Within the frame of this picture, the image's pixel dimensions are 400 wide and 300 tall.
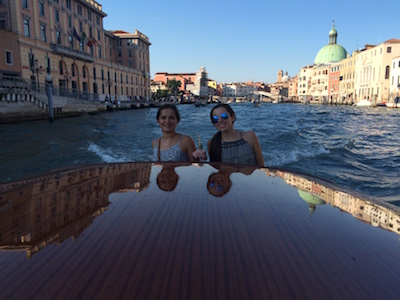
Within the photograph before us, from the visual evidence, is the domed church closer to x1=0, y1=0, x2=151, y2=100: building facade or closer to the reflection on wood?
x1=0, y1=0, x2=151, y2=100: building facade

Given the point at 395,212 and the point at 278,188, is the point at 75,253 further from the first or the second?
the point at 395,212

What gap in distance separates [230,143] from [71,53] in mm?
29161

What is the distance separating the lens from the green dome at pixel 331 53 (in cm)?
6888

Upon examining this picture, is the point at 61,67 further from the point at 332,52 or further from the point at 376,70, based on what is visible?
the point at 332,52

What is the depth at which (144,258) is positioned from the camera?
0.77 meters

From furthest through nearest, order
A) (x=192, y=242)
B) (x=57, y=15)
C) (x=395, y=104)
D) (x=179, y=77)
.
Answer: (x=179, y=77)
(x=395, y=104)
(x=57, y=15)
(x=192, y=242)

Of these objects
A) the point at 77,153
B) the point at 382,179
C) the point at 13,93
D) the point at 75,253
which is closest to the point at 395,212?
the point at 75,253

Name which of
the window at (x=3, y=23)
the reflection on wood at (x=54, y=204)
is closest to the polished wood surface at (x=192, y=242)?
the reflection on wood at (x=54, y=204)

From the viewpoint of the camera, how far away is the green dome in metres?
68.9

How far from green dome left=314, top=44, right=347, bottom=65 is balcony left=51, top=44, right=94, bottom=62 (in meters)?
58.2

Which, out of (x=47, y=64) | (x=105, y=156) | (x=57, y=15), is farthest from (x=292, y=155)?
(x=57, y=15)

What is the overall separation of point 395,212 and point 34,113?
18852 millimetres

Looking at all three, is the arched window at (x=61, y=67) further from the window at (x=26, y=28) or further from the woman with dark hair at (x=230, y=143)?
the woman with dark hair at (x=230, y=143)

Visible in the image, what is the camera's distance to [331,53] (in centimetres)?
6950
